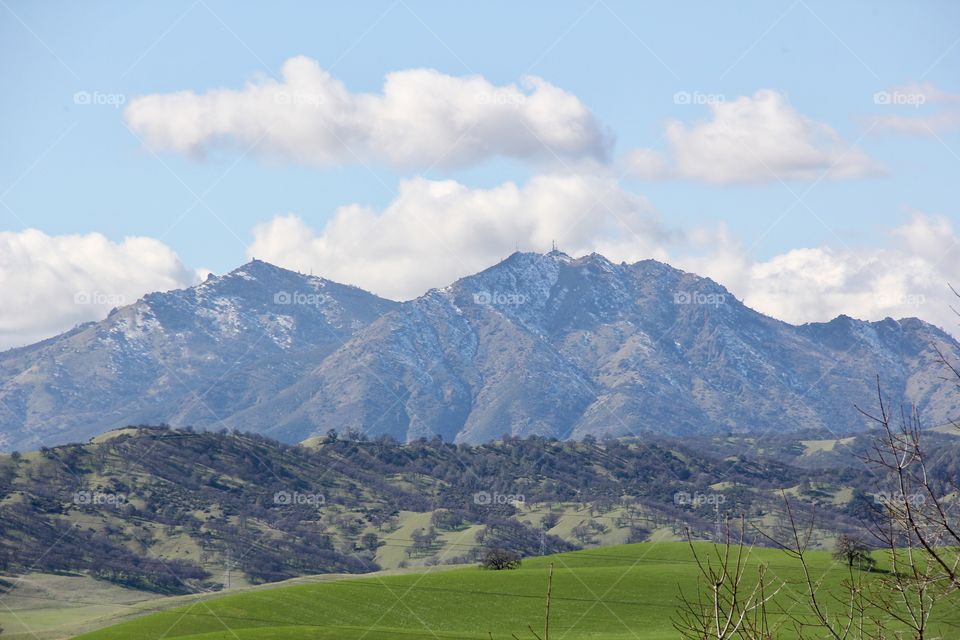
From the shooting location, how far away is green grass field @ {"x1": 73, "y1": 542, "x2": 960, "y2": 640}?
70750mm

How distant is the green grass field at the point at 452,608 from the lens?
70750mm

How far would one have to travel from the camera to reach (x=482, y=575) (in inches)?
3831

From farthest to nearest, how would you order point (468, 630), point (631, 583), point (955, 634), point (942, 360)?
1. point (631, 583)
2. point (468, 630)
3. point (955, 634)
4. point (942, 360)

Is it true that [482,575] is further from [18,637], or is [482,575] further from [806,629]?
[18,637]

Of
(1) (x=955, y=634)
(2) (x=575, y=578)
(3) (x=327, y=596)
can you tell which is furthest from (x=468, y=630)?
(1) (x=955, y=634)

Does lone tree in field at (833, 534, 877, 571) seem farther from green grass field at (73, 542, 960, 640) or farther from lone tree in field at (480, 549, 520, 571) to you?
lone tree in field at (480, 549, 520, 571)

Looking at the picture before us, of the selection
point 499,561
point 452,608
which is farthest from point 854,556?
→ point 452,608

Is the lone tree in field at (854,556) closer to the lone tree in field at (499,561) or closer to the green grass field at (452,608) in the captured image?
the green grass field at (452,608)

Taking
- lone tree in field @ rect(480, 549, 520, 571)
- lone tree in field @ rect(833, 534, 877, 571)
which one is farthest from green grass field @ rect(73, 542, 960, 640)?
lone tree in field @ rect(480, 549, 520, 571)

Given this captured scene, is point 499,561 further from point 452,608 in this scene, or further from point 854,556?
point 854,556

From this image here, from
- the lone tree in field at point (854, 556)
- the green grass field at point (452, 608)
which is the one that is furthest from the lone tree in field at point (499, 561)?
the lone tree in field at point (854, 556)

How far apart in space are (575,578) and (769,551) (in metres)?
26.9

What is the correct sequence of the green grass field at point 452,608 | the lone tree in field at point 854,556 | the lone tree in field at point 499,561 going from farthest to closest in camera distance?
the lone tree in field at point 499,561 → the lone tree in field at point 854,556 → the green grass field at point 452,608

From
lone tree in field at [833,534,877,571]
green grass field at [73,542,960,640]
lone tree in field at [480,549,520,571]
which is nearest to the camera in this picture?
green grass field at [73,542,960,640]
